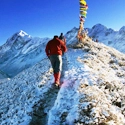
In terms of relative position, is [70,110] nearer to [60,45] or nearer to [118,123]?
[118,123]

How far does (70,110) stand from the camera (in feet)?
42.5

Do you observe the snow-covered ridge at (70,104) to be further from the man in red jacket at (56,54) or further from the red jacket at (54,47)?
the red jacket at (54,47)

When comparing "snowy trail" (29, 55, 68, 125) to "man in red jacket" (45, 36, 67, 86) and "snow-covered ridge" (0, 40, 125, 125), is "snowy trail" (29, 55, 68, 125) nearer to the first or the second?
"snow-covered ridge" (0, 40, 125, 125)

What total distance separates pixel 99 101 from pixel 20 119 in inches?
179

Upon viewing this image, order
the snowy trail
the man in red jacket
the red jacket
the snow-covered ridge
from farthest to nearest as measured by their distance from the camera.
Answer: the red jacket
the man in red jacket
the snowy trail
the snow-covered ridge

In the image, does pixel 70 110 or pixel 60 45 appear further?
pixel 60 45

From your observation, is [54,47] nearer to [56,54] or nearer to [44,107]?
[56,54]

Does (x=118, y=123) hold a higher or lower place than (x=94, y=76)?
lower

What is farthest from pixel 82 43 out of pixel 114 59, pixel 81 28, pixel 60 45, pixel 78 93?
pixel 78 93

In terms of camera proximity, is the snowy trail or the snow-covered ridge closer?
the snow-covered ridge

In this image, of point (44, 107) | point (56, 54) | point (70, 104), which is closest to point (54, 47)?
point (56, 54)

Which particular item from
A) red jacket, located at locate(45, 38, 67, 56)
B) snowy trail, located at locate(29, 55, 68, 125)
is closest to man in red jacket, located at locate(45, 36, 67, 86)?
red jacket, located at locate(45, 38, 67, 56)

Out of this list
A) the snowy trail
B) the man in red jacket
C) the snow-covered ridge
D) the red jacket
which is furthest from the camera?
the red jacket

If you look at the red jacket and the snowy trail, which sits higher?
the red jacket
